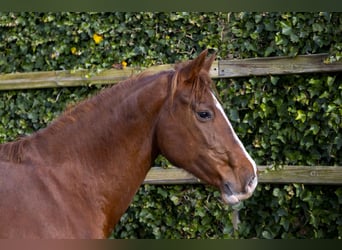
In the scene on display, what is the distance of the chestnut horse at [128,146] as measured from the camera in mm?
2748

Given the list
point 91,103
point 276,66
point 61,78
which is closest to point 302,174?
point 276,66

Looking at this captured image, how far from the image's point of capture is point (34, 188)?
265 cm

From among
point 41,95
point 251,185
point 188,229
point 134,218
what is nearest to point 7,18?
point 41,95

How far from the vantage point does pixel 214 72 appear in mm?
4445

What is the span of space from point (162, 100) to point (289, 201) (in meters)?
1.91

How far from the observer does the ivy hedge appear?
418cm

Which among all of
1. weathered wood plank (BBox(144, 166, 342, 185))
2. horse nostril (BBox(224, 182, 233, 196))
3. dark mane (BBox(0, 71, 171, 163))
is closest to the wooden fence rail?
weathered wood plank (BBox(144, 166, 342, 185))

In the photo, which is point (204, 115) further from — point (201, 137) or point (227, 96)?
point (227, 96)

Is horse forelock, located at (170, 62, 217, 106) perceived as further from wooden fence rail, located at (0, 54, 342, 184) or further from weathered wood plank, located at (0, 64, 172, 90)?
weathered wood plank, located at (0, 64, 172, 90)

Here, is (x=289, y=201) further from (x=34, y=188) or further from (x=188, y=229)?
(x=34, y=188)

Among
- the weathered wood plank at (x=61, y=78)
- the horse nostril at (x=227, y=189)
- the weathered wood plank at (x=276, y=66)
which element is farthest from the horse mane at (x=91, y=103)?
the weathered wood plank at (x=61, y=78)

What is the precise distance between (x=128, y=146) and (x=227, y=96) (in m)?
1.78

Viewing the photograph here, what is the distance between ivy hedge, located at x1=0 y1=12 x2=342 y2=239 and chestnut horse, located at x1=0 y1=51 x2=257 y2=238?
1.45 m

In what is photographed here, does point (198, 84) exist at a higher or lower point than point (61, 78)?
higher
